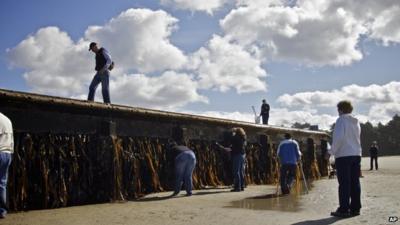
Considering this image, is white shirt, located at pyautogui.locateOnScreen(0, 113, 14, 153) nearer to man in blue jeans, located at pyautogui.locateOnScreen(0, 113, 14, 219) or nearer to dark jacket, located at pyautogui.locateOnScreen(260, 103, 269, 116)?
man in blue jeans, located at pyautogui.locateOnScreen(0, 113, 14, 219)

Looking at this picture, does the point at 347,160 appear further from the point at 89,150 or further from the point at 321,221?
the point at 89,150

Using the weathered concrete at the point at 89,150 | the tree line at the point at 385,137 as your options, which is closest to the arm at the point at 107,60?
the weathered concrete at the point at 89,150

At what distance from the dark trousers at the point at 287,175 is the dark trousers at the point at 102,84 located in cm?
503

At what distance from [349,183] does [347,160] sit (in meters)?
0.37

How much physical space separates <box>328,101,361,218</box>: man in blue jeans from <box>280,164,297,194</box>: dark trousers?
4756 millimetres

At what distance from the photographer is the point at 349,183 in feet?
23.2

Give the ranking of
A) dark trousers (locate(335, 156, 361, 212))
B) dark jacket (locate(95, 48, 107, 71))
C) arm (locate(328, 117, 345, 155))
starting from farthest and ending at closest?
dark jacket (locate(95, 48, 107, 71)) → arm (locate(328, 117, 345, 155)) → dark trousers (locate(335, 156, 361, 212))

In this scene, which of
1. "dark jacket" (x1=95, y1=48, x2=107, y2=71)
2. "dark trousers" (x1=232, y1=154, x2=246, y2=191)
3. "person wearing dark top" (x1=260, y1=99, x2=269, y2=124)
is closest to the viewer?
"dark jacket" (x1=95, y1=48, x2=107, y2=71)

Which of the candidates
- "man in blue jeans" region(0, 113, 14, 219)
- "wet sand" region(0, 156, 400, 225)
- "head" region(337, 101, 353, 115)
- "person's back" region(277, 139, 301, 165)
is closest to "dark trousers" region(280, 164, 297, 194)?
"person's back" region(277, 139, 301, 165)

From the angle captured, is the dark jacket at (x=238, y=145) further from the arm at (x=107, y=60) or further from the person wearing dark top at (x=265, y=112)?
the person wearing dark top at (x=265, y=112)

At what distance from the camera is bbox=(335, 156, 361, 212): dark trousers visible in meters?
7.04

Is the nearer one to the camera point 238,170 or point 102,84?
point 102,84

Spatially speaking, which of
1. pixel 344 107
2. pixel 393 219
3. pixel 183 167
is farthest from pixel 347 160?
pixel 183 167

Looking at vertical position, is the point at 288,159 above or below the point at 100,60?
below
